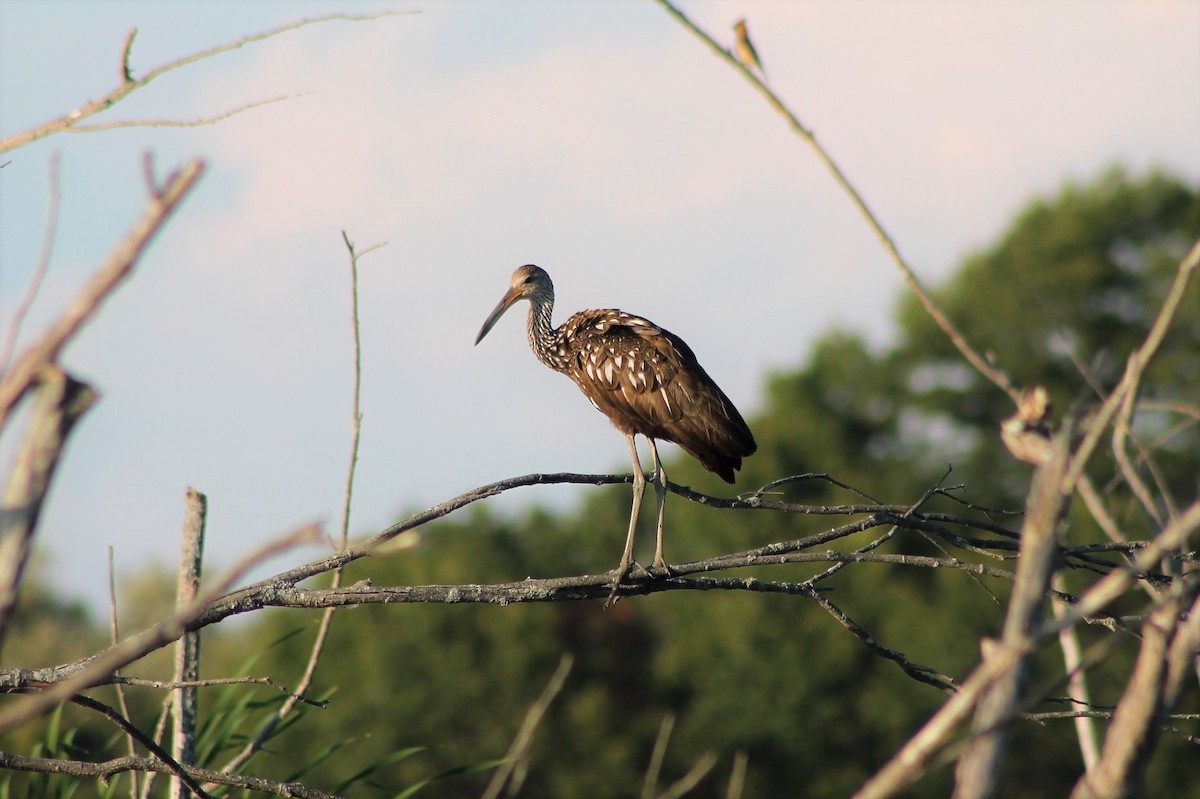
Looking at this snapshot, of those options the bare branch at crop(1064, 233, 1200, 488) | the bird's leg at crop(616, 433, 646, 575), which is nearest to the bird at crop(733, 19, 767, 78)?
the bare branch at crop(1064, 233, 1200, 488)

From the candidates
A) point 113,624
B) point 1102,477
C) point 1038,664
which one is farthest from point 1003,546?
point 1102,477

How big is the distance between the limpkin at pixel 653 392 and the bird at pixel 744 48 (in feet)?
14.6

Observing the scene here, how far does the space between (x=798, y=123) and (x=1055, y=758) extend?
45.7 m

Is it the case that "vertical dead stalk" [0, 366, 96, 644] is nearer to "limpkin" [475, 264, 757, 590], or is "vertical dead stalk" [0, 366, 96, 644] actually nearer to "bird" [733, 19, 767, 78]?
"bird" [733, 19, 767, 78]

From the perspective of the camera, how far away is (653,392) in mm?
7074

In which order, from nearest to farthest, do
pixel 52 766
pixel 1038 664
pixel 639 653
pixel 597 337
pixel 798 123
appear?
pixel 798 123 < pixel 52 766 < pixel 597 337 < pixel 1038 664 < pixel 639 653

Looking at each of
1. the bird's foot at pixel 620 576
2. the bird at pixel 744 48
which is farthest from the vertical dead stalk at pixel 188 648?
the bird at pixel 744 48

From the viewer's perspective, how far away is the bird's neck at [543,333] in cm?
808

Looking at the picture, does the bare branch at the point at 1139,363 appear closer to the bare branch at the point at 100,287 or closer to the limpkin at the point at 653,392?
the bare branch at the point at 100,287

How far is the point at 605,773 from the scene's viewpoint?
44.6 metres

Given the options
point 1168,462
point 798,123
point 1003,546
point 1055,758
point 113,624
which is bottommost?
point 1055,758

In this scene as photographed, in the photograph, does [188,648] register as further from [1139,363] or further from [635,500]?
[1139,363]

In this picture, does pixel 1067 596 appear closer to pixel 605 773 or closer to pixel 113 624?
pixel 113 624

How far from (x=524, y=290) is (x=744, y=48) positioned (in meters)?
6.68
